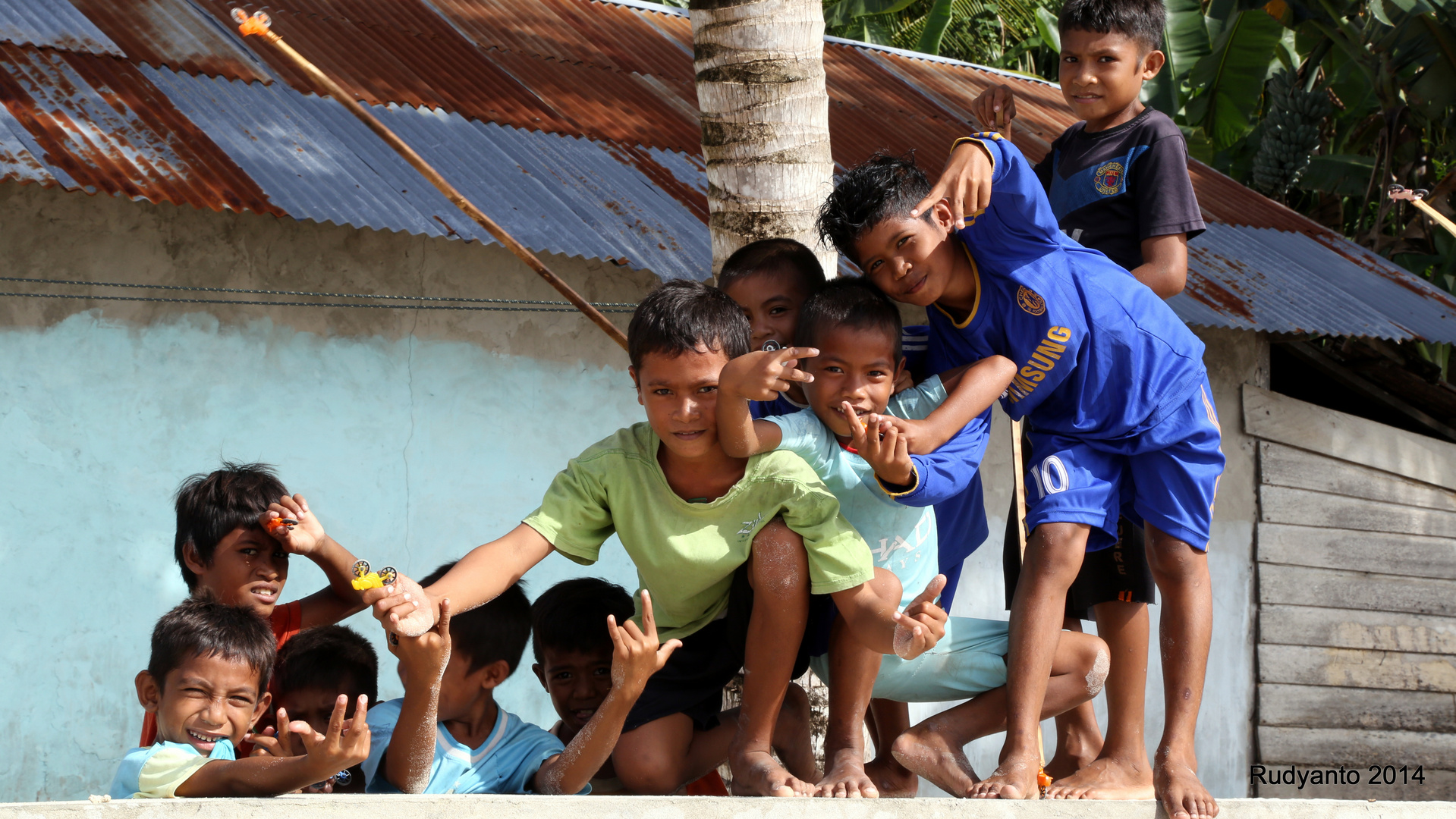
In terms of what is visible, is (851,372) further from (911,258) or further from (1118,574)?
(1118,574)

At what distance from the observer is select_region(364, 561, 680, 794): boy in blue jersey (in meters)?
2.43

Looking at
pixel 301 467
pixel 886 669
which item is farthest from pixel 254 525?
pixel 301 467

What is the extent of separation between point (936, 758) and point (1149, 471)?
31.6 inches

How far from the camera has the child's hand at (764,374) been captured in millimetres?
2490

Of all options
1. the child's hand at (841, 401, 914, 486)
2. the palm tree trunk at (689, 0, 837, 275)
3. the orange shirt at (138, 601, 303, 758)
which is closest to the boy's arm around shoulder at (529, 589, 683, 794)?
the child's hand at (841, 401, 914, 486)

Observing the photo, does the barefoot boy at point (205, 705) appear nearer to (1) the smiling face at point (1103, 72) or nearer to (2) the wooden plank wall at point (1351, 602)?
(1) the smiling face at point (1103, 72)

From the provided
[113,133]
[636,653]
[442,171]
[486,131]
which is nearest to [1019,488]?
[636,653]

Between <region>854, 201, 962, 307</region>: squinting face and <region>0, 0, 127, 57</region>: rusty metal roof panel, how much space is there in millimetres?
3685

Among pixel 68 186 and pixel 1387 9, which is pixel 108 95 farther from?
pixel 1387 9

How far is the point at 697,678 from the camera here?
295 centimetres

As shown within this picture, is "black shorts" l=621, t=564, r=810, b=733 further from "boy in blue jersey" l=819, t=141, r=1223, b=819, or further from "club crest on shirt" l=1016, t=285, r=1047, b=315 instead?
"club crest on shirt" l=1016, t=285, r=1047, b=315

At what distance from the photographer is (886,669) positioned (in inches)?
115

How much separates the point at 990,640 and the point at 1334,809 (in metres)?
0.73

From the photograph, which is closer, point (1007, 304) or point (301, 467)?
point (1007, 304)
